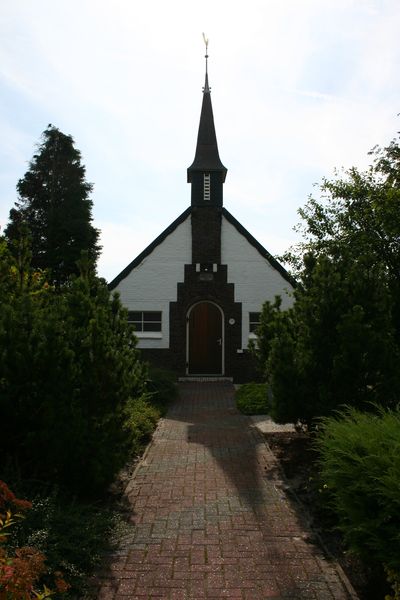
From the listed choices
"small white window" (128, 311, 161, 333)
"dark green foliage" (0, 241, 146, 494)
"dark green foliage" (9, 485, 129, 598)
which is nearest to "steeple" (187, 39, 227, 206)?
"small white window" (128, 311, 161, 333)

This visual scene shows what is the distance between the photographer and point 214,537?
16.3 feet

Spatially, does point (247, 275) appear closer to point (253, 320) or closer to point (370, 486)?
point (253, 320)

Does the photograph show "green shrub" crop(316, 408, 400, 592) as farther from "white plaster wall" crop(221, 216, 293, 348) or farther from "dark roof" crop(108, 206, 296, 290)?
"dark roof" crop(108, 206, 296, 290)

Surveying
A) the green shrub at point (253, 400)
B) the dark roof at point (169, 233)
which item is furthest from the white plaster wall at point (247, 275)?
the green shrub at point (253, 400)

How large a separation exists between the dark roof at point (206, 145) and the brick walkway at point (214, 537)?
12014mm

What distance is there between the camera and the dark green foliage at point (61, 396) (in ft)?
18.2

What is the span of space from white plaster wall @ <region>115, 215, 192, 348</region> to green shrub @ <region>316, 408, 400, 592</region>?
13376 millimetres

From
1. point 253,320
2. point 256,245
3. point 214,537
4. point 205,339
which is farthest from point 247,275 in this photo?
point 214,537

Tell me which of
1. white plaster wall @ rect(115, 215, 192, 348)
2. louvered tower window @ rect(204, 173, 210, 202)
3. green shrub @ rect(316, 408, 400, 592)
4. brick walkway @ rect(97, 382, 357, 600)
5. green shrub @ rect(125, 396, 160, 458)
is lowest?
brick walkway @ rect(97, 382, 357, 600)

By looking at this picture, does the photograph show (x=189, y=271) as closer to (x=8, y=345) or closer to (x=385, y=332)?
(x=385, y=332)

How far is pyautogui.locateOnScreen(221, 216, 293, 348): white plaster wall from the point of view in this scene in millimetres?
17828

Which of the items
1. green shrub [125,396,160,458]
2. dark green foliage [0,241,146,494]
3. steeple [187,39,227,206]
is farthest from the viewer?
steeple [187,39,227,206]

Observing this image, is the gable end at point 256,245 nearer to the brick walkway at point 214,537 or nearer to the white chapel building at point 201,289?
the white chapel building at point 201,289

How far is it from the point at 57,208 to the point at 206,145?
14.9 m
